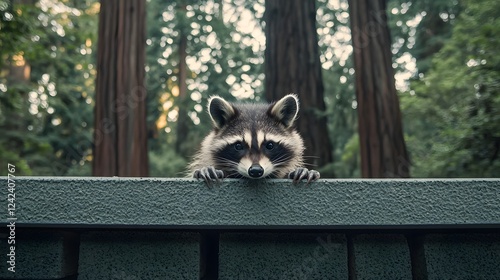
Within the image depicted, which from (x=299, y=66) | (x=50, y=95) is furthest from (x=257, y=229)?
(x=50, y=95)

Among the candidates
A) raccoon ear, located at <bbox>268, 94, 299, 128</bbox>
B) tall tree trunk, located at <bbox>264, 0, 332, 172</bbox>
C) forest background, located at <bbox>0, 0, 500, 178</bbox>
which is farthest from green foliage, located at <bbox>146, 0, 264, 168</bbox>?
raccoon ear, located at <bbox>268, 94, 299, 128</bbox>

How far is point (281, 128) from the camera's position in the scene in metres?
3.55

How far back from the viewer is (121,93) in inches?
262

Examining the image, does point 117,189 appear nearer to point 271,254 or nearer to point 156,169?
point 271,254

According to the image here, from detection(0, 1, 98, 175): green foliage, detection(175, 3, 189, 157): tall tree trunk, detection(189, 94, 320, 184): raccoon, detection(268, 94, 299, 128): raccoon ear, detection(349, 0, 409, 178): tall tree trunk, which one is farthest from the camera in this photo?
detection(175, 3, 189, 157): tall tree trunk

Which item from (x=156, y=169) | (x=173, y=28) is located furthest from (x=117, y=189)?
(x=173, y=28)

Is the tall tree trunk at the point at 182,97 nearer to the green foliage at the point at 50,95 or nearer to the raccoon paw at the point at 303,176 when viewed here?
the green foliage at the point at 50,95

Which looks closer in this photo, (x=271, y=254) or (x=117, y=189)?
(x=117, y=189)

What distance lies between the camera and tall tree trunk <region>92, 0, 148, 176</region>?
650cm

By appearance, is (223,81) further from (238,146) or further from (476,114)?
(238,146)

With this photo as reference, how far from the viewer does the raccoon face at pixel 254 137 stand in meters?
3.21

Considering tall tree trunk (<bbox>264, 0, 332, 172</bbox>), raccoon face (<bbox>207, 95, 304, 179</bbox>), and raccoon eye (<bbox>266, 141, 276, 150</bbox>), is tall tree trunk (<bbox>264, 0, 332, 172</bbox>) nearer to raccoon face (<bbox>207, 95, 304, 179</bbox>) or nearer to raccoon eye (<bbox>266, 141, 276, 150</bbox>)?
raccoon face (<bbox>207, 95, 304, 179</bbox>)

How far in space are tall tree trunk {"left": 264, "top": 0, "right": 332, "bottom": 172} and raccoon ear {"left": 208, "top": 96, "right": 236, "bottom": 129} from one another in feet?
12.2

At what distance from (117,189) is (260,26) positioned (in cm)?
1375
